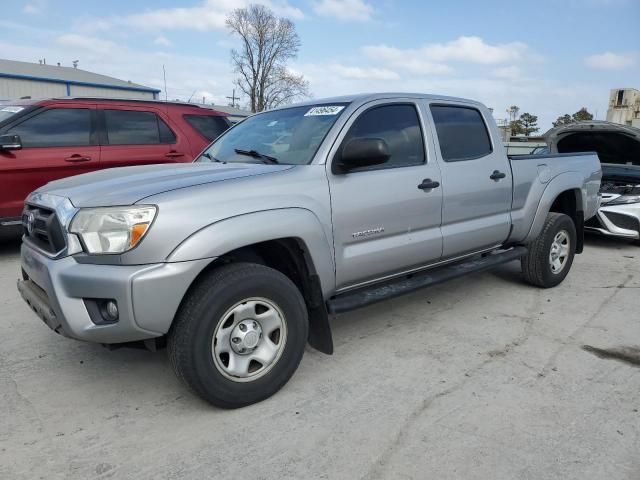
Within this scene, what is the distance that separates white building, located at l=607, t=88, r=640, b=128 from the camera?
10.9 metres

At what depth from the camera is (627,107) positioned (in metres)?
10.9

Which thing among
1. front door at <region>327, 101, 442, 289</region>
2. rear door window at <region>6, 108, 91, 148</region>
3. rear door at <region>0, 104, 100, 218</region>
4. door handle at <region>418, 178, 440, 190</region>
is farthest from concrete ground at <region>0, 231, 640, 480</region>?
rear door window at <region>6, 108, 91, 148</region>

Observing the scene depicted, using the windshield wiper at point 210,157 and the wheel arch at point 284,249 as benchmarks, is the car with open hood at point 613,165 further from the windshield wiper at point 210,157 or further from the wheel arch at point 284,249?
the windshield wiper at point 210,157

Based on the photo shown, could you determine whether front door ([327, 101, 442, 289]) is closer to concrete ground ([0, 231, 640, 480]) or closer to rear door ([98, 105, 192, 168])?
concrete ground ([0, 231, 640, 480])

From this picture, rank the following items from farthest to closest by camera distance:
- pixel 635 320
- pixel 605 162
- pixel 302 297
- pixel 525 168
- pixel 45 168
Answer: pixel 605 162
pixel 45 168
pixel 525 168
pixel 635 320
pixel 302 297

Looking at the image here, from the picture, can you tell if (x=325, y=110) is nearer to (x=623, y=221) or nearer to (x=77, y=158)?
(x=77, y=158)

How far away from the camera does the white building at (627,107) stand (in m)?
10.9

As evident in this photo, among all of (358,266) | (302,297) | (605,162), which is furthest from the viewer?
(605,162)

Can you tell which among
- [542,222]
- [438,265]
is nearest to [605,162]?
[542,222]

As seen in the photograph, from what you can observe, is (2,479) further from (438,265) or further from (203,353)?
(438,265)

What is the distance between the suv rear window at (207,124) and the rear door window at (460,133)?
3983 millimetres

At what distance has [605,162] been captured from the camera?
8.05 m

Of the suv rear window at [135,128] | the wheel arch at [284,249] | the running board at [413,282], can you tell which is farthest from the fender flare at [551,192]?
the suv rear window at [135,128]

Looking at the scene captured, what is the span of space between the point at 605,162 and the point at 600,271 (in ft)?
10.1
